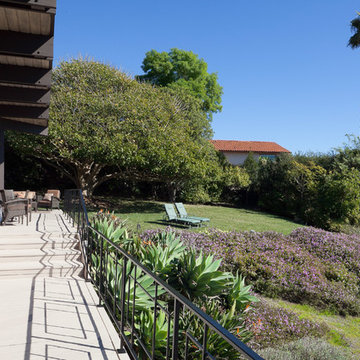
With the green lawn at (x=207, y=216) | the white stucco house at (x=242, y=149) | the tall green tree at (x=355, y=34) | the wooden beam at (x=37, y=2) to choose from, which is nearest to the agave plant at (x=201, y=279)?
the wooden beam at (x=37, y=2)

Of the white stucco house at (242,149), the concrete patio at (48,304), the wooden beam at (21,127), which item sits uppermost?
the white stucco house at (242,149)

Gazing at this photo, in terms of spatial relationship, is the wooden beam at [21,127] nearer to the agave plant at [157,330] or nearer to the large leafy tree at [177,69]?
the agave plant at [157,330]

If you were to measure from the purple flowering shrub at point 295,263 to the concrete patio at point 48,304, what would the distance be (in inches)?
100

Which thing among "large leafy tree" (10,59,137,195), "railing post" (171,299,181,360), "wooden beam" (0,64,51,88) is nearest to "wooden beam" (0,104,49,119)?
"wooden beam" (0,64,51,88)

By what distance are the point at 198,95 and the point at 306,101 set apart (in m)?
14.9

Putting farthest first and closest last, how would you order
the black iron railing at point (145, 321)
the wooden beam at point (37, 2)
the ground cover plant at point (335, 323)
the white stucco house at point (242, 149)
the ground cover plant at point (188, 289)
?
the white stucco house at point (242, 149), the ground cover plant at point (335, 323), the ground cover plant at point (188, 289), the wooden beam at point (37, 2), the black iron railing at point (145, 321)

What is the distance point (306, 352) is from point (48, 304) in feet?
11.6

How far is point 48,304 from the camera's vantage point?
438 cm

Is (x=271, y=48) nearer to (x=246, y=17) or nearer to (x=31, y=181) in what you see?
(x=246, y=17)

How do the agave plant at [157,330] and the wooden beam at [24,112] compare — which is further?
the wooden beam at [24,112]

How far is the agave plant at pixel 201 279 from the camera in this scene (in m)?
5.20

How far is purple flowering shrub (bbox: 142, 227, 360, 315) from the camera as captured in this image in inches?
293

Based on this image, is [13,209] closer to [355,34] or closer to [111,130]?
[111,130]

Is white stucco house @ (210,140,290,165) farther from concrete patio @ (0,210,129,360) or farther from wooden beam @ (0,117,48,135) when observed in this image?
concrete patio @ (0,210,129,360)
